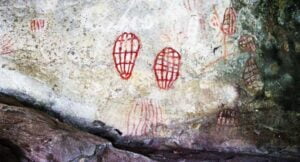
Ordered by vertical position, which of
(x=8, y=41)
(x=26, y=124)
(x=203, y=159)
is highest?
(x=8, y=41)

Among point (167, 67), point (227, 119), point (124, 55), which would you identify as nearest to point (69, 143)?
point (124, 55)

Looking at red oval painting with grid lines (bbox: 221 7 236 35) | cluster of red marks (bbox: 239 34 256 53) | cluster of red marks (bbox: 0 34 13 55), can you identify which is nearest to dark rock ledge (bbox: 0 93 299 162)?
cluster of red marks (bbox: 0 34 13 55)

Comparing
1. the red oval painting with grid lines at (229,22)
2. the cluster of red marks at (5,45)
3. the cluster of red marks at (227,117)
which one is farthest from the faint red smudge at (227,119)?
the cluster of red marks at (5,45)

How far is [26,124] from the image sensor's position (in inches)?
105

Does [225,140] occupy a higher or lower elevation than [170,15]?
lower

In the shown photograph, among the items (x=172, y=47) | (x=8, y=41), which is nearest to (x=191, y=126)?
(x=172, y=47)

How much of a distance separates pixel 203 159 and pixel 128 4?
1.05 meters

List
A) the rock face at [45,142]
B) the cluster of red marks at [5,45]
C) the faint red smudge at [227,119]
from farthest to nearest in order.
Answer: the faint red smudge at [227,119]
the cluster of red marks at [5,45]
the rock face at [45,142]

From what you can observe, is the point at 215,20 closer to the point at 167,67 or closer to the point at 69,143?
the point at 167,67

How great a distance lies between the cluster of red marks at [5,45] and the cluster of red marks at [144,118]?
83cm

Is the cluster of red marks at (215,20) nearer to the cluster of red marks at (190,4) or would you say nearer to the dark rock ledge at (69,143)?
the cluster of red marks at (190,4)

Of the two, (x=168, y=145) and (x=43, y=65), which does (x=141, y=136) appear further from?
(x=43, y=65)

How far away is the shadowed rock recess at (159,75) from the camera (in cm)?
306

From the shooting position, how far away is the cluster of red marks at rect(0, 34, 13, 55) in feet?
9.98
